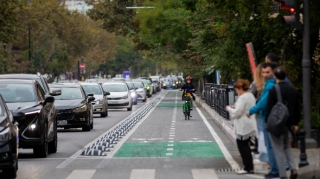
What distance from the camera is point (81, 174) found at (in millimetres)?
15250

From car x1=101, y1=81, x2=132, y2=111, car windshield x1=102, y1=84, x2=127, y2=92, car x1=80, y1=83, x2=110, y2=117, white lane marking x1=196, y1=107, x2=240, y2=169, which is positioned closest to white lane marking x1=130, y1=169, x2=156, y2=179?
white lane marking x1=196, y1=107, x2=240, y2=169

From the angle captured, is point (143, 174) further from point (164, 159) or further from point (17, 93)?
point (17, 93)

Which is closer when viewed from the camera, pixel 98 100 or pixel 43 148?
pixel 43 148

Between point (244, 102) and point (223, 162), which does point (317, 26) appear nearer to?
point (223, 162)

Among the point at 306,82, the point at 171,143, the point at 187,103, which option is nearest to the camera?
the point at 306,82

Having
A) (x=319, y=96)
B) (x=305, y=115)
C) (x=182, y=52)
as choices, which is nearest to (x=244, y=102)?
(x=305, y=115)

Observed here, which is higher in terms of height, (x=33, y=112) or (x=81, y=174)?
(x=33, y=112)

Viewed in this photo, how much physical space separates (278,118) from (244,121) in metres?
2.32

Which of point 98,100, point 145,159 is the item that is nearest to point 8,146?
point 145,159

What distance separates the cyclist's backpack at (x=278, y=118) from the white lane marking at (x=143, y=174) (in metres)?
2.69

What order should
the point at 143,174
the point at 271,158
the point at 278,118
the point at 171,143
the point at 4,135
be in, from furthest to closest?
the point at 171,143 < the point at 143,174 < the point at 4,135 < the point at 271,158 < the point at 278,118

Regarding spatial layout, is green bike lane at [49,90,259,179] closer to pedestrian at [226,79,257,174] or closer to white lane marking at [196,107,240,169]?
white lane marking at [196,107,240,169]

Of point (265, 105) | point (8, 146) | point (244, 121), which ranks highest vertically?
point (265, 105)

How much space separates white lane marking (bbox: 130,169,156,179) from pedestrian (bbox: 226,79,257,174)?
1418mm
